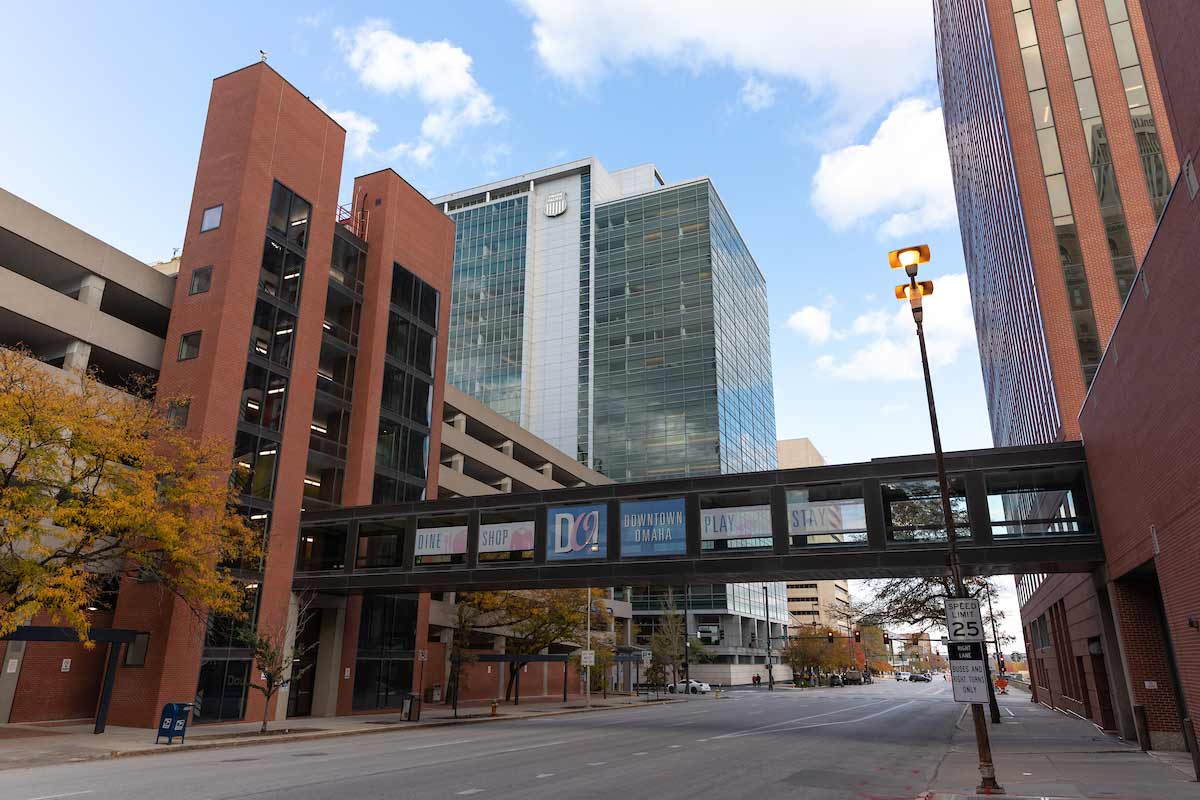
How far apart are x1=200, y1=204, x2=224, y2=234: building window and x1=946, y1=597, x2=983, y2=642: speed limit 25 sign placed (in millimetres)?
33644

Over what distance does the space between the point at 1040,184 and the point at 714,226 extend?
229ft

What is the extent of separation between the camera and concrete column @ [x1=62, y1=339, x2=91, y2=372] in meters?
30.1

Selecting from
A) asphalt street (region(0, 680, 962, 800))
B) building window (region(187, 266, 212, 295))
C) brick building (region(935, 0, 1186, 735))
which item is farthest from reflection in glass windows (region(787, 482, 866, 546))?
building window (region(187, 266, 212, 295))

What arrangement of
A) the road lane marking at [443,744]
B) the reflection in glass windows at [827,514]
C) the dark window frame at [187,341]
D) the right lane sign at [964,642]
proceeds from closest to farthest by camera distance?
the right lane sign at [964,642] < the road lane marking at [443,744] < the reflection in glass windows at [827,514] < the dark window frame at [187,341]

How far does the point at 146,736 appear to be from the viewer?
24.6 m

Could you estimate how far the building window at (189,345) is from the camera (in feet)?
109

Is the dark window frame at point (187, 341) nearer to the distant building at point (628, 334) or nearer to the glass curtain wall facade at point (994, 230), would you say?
the glass curtain wall facade at point (994, 230)

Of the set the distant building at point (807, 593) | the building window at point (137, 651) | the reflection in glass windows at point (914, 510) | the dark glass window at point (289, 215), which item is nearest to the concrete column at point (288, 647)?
the building window at point (137, 651)

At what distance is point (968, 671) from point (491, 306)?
105408 millimetres

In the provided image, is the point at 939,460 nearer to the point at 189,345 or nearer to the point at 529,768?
the point at 529,768

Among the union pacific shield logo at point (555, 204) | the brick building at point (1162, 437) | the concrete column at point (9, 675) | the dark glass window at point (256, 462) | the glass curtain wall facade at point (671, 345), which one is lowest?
the concrete column at point (9, 675)

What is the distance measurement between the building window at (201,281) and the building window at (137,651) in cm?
1447

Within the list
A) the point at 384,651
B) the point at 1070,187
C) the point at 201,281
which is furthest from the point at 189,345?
the point at 1070,187

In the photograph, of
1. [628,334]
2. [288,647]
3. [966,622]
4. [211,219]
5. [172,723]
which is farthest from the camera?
[628,334]
